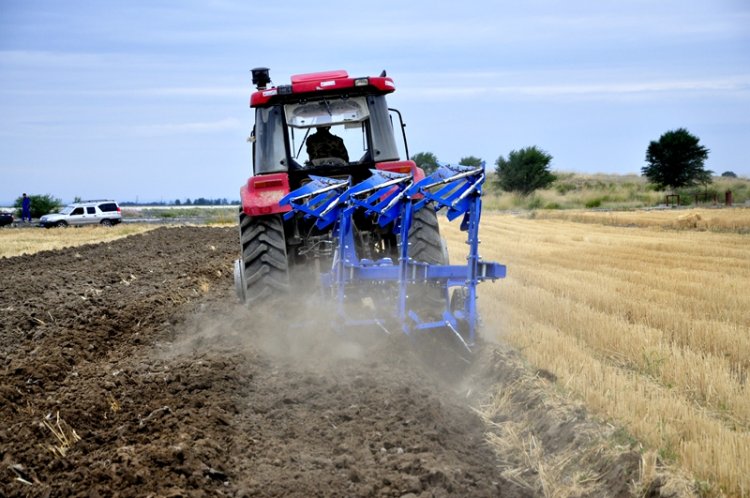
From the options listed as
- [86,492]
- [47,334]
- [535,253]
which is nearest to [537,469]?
[86,492]

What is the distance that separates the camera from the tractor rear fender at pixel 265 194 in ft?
22.8

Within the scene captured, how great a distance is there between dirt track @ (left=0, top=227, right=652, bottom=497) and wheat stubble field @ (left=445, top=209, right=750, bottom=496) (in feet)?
1.30

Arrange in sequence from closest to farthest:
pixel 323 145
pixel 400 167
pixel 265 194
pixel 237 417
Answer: pixel 237 417 < pixel 265 194 < pixel 400 167 < pixel 323 145

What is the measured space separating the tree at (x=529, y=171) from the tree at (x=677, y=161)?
25.8 feet

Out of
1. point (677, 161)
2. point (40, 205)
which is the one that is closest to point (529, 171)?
point (677, 161)

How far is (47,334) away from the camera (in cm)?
833

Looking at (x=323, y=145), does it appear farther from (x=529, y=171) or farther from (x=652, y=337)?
(x=529, y=171)

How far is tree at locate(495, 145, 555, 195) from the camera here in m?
61.5

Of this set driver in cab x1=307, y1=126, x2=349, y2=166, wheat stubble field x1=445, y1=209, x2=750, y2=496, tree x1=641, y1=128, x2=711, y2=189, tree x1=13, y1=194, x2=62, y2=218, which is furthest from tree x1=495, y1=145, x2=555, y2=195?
driver in cab x1=307, y1=126, x2=349, y2=166

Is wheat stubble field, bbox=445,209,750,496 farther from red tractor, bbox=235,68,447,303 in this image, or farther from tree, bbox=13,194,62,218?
tree, bbox=13,194,62,218

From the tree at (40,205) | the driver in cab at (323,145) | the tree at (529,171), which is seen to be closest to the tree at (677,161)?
the tree at (529,171)

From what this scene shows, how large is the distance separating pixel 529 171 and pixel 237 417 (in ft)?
A: 191

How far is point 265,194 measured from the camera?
7.07m

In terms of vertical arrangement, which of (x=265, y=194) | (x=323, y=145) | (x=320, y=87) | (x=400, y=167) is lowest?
(x=265, y=194)
